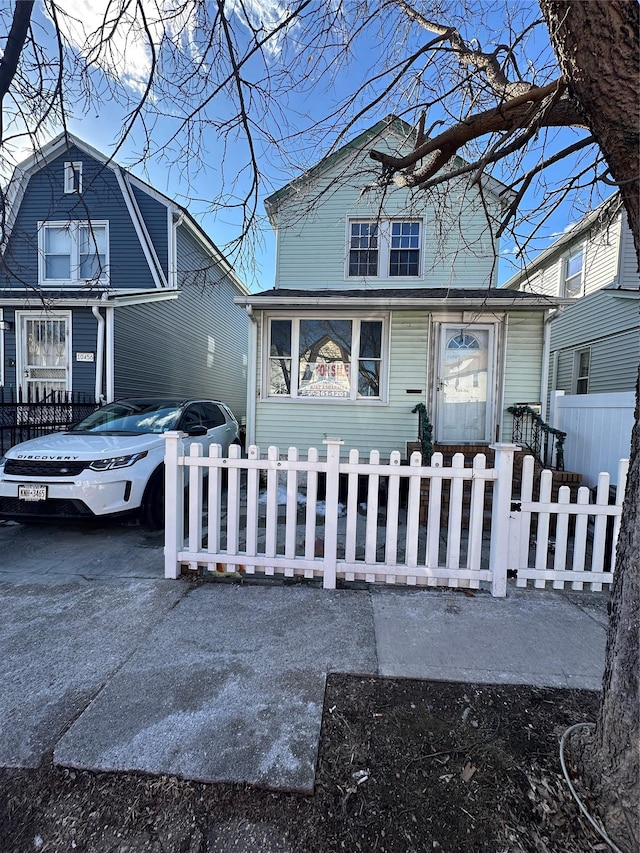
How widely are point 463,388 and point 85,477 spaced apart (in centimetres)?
644

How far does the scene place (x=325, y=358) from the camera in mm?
8023

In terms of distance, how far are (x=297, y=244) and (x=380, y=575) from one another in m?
7.60

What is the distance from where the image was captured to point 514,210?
313 centimetres

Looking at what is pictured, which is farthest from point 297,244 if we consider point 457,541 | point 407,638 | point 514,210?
point 407,638

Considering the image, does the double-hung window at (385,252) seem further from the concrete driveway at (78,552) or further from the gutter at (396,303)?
the concrete driveway at (78,552)

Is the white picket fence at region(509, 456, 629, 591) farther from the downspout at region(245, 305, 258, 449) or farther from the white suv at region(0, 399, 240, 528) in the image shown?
the downspout at region(245, 305, 258, 449)

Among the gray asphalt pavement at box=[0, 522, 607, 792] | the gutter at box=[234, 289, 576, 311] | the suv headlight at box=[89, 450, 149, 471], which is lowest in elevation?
the gray asphalt pavement at box=[0, 522, 607, 792]

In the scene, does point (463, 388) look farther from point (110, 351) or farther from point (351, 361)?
point (110, 351)

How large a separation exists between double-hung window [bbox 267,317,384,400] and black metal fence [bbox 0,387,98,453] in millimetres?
4241

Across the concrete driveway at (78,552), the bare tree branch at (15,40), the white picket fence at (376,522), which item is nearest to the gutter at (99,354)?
the concrete driveway at (78,552)

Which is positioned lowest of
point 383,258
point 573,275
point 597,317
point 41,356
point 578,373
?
point 41,356

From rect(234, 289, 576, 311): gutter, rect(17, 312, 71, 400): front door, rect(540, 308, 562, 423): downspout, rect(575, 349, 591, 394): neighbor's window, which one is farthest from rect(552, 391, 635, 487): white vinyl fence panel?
rect(17, 312, 71, 400): front door

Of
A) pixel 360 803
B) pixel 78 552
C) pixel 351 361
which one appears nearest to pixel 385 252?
pixel 351 361

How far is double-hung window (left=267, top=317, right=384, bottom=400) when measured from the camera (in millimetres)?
7883
